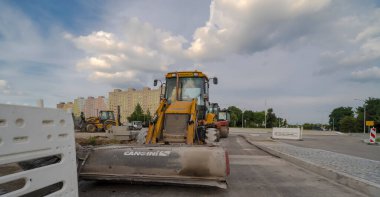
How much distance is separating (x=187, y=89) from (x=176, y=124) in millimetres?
2223

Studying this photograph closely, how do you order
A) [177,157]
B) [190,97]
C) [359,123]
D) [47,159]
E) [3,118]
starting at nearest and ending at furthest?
[3,118] < [47,159] < [177,157] < [190,97] < [359,123]

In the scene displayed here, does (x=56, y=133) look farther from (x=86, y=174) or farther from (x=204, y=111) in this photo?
(x=204, y=111)

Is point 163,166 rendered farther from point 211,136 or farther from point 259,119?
point 259,119

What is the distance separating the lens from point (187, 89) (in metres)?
9.34

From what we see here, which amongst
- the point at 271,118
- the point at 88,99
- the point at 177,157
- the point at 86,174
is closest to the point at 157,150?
the point at 177,157

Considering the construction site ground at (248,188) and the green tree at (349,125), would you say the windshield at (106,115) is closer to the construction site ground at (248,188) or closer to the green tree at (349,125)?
the construction site ground at (248,188)

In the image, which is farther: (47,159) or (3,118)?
(47,159)

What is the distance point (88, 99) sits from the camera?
76.8 meters

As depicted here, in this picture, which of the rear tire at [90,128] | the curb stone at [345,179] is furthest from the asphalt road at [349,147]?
the rear tire at [90,128]

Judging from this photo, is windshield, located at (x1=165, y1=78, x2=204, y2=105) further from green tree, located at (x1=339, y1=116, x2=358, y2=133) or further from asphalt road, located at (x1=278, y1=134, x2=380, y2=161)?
green tree, located at (x1=339, y1=116, x2=358, y2=133)

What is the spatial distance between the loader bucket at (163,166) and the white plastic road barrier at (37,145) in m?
1.65

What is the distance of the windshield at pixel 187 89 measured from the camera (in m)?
9.23

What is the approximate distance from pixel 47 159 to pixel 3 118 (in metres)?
1.62

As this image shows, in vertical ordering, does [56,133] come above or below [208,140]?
above
